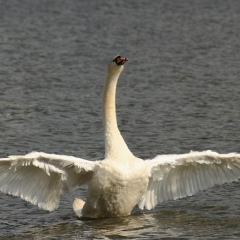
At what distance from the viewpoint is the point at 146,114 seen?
59.5ft

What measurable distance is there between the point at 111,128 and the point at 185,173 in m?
1.25

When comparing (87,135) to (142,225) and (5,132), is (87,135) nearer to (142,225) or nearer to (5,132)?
(5,132)

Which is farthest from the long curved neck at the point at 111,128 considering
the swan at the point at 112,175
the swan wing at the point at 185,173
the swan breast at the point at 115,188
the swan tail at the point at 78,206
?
the swan tail at the point at 78,206

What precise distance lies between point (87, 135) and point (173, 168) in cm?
427

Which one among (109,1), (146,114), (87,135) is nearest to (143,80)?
(146,114)

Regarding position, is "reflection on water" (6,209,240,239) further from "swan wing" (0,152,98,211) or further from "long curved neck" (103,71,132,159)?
"long curved neck" (103,71,132,159)

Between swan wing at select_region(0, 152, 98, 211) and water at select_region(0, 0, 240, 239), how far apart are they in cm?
43

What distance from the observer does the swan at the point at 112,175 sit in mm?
11672

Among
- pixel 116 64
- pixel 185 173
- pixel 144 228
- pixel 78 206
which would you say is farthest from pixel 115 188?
pixel 116 64

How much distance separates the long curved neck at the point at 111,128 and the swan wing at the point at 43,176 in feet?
0.95

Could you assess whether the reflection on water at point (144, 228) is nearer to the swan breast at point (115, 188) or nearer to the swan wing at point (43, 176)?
the swan breast at point (115, 188)

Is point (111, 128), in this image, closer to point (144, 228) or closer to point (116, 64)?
point (116, 64)

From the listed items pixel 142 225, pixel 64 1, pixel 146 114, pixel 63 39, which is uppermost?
pixel 64 1

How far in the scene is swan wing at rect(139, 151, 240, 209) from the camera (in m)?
12.2
